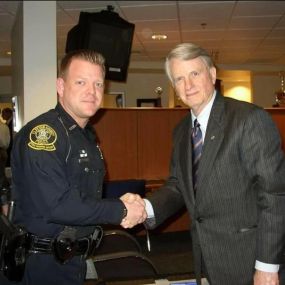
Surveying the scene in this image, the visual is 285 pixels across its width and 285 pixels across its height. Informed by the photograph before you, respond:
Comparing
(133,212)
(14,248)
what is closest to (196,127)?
(133,212)

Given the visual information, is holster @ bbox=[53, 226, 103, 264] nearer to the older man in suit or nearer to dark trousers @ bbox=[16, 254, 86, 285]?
dark trousers @ bbox=[16, 254, 86, 285]

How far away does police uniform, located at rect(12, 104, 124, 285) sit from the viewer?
4.95ft

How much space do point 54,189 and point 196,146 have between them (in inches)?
24.9

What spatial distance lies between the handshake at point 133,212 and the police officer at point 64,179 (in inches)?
3.6

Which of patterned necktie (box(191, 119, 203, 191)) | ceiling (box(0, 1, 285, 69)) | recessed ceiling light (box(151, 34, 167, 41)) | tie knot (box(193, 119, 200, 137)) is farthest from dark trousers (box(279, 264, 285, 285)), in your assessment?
recessed ceiling light (box(151, 34, 167, 41))

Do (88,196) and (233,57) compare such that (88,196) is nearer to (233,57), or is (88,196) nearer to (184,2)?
(184,2)

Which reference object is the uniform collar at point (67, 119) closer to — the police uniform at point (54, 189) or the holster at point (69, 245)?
the police uniform at point (54, 189)

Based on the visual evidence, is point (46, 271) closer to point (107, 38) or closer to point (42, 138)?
point (42, 138)

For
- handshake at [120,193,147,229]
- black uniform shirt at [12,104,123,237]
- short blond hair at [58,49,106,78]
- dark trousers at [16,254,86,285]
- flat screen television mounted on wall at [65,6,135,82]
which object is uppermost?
flat screen television mounted on wall at [65,6,135,82]

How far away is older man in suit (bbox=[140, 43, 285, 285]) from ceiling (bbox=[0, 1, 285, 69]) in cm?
242

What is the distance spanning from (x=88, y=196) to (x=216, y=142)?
2.05ft

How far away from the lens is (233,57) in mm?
7676

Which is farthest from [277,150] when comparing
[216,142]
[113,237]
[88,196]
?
[113,237]

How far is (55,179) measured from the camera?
1513 mm
